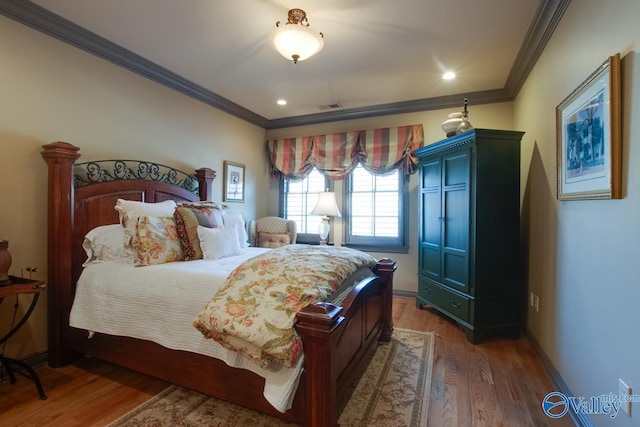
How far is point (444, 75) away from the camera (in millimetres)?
3332

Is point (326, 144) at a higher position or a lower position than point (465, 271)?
higher

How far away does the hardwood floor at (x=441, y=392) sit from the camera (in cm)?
179

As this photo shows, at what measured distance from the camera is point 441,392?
6.74 feet

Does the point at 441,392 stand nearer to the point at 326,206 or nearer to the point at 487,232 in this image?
the point at 487,232

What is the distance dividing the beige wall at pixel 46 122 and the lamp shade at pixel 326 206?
6.05 ft

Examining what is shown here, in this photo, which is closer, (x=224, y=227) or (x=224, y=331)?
(x=224, y=331)

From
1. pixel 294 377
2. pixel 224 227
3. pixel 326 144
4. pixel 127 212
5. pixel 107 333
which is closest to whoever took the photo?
pixel 294 377

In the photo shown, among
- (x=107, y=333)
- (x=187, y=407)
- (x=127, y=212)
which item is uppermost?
(x=127, y=212)

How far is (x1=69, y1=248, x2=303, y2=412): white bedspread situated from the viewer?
69.0 inches

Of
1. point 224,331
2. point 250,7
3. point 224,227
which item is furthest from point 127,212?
point 250,7

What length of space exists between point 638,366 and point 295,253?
1765 millimetres

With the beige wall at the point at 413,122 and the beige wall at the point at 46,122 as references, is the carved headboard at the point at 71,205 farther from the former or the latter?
the beige wall at the point at 413,122

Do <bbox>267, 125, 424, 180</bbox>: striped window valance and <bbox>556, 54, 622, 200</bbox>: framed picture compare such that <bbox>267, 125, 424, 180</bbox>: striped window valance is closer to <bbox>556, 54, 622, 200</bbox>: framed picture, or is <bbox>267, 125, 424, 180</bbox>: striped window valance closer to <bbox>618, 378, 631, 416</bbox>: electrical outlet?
<bbox>556, 54, 622, 200</bbox>: framed picture

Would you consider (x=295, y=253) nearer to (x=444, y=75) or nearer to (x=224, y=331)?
(x=224, y=331)
